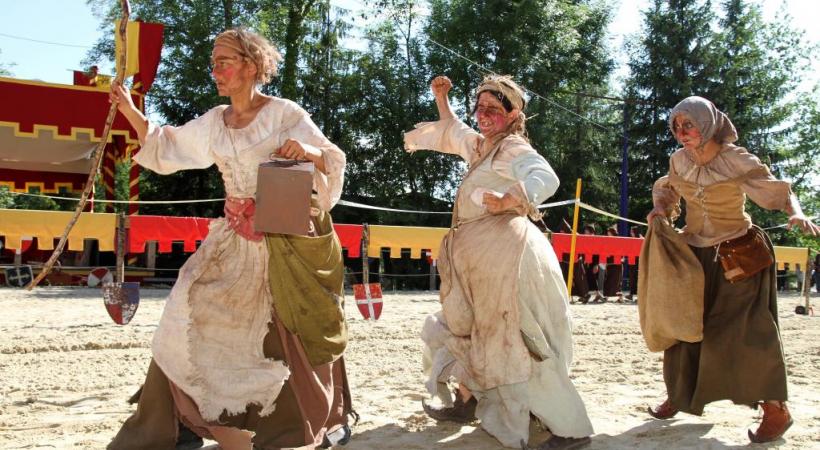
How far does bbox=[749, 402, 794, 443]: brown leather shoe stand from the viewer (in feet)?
13.7

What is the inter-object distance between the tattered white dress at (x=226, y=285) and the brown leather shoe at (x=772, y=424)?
246cm

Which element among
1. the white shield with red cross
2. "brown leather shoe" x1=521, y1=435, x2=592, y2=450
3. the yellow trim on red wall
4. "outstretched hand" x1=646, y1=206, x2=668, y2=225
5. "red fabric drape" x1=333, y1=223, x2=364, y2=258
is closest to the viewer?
"brown leather shoe" x1=521, y1=435, x2=592, y2=450

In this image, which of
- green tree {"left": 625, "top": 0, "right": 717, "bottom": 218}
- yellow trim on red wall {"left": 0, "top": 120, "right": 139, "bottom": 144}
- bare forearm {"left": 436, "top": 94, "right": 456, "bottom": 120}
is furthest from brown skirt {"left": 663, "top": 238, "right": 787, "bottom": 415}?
green tree {"left": 625, "top": 0, "right": 717, "bottom": 218}

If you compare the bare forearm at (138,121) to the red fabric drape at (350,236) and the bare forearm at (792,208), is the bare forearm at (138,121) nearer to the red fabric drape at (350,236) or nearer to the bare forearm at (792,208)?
the bare forearm at (792,208)

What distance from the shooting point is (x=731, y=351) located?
4.39 meters

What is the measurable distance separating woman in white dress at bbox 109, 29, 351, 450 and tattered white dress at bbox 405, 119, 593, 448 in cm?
76

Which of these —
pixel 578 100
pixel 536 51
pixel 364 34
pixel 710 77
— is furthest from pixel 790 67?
pixel 364 34

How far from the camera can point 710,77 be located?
3216 centimetres

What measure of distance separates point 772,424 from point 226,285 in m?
2.87

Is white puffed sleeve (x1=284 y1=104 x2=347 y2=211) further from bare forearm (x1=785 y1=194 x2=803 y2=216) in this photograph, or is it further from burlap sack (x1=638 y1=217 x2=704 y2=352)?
bare forearm (x1=785 y1=194 x2=803 y2=216)

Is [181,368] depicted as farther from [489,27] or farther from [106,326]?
[489,27]

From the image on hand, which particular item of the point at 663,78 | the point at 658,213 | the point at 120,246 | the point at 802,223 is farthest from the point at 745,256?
the point at 663,78

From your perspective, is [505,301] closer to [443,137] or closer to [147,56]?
[443,137]

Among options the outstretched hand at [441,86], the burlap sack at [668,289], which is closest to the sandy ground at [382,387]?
the burlap sack at [668,289]
